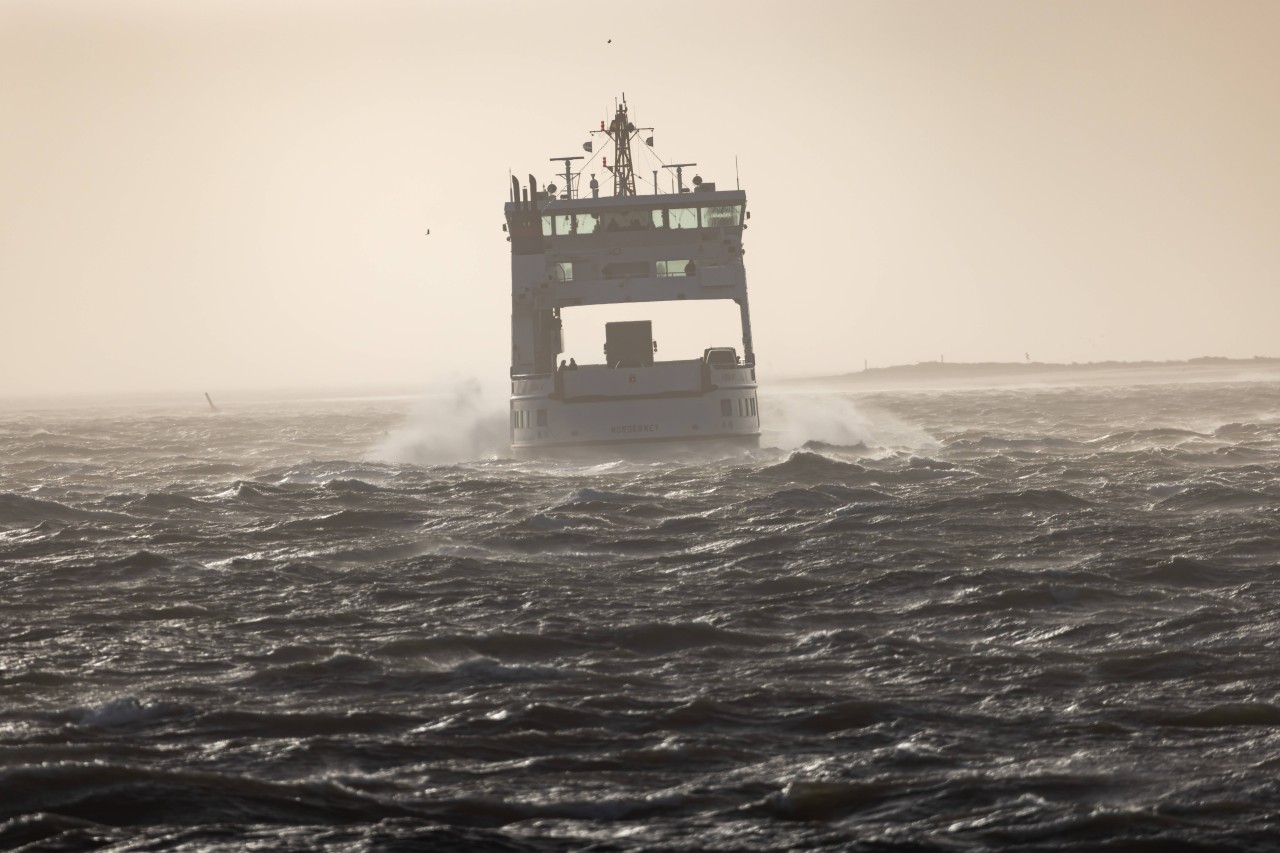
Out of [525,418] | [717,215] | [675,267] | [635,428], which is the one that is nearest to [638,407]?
[635,428]

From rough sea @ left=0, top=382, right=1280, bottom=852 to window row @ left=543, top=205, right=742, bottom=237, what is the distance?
15581mm

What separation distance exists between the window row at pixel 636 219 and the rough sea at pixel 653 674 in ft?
51.1

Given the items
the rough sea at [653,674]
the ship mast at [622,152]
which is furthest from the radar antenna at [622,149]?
the rough sea at [653,674]

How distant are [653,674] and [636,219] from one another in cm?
2915

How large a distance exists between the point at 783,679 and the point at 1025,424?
46656mm

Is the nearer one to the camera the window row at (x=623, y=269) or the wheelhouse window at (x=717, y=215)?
the window row at (x=623, y=269)

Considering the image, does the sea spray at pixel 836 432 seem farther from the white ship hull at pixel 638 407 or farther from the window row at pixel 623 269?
the window row at pixel 623 269

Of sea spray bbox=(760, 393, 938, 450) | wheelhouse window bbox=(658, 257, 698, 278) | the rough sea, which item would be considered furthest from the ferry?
the rough sea

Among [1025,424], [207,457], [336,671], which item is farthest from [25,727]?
[1025,424]

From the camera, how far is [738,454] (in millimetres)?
36000

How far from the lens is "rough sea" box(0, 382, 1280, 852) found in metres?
7.80

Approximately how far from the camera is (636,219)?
129 feet

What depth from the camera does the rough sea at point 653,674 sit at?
7805mm

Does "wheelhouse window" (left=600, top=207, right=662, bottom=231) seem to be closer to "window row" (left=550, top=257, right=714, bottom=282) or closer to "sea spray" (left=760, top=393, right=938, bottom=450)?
"window row" (left=550, top=257, right=714, bottom=282)
